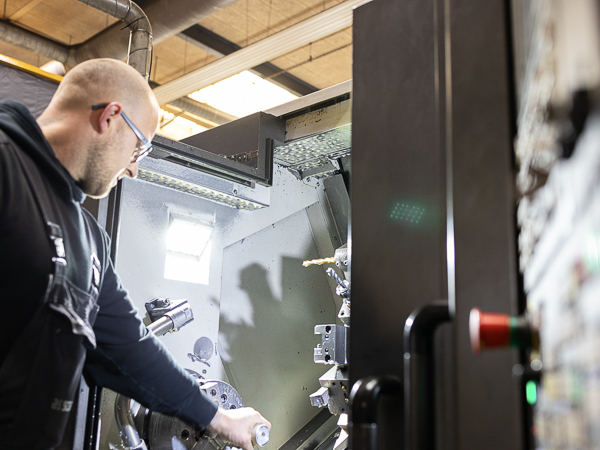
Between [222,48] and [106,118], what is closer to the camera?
[106,118]

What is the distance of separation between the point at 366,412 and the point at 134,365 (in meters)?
0.88

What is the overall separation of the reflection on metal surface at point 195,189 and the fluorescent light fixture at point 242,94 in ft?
10.1

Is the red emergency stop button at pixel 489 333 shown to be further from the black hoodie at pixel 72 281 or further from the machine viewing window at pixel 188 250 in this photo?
the machine viewing window at pixel 188 250

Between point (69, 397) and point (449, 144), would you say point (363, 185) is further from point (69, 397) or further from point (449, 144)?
point (69, 397)

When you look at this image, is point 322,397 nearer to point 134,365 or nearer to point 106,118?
point 134,365

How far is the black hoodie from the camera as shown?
3.42ft

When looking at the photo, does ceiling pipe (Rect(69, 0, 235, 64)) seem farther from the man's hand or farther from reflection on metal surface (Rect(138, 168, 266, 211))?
the man's hand

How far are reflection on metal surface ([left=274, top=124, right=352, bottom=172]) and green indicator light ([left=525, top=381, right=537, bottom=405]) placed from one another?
5.24 feet

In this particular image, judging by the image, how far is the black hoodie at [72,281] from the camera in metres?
1.04

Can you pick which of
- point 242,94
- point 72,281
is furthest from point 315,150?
point 242,94

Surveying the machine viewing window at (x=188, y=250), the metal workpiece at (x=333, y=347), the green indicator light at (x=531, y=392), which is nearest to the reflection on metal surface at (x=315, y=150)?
the machine viewing window at (x=188, y=250)

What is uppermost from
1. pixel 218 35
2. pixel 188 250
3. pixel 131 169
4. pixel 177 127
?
pixel 218 35

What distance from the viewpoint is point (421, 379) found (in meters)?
0.56

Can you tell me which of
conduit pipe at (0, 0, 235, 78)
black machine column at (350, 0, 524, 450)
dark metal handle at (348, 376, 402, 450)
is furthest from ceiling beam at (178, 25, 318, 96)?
dark metal handle at (348, 376, 402, 450)
